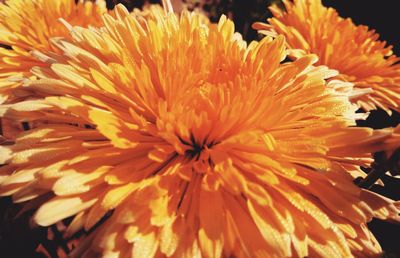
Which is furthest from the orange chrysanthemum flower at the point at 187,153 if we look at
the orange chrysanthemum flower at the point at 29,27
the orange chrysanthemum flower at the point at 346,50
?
the orange chrysanthemum flower at the point at 346,50

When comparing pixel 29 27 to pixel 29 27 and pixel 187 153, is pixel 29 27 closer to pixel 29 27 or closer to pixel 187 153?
pixel 29 27

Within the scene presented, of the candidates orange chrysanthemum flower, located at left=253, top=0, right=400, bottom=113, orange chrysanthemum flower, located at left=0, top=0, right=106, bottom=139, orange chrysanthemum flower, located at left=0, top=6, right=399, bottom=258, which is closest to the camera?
orange chrysanthemum flower, located at left=0, top=6, right=399, bottom=258

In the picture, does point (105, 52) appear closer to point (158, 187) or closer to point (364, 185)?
point (158, 187)

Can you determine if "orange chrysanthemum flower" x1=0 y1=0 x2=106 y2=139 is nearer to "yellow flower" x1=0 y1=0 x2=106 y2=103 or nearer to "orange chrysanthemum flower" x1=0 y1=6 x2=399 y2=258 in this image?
"yellow flower" x1=0 y1=0 x2=106 y2=103

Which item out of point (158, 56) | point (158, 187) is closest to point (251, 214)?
point (158, 187)

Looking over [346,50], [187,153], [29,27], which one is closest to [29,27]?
[29,27]

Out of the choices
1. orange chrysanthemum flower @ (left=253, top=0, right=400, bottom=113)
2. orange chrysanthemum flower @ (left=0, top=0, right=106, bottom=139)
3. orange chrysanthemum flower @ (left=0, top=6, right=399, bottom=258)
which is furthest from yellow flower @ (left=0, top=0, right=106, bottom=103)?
orange chrysanthemum flower @ (left=253, top=0, right=400, bottom=113)
